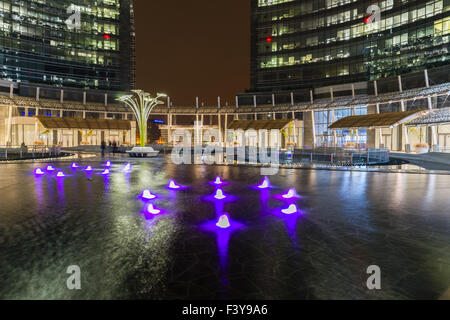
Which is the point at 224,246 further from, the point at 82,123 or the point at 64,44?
the point at 64,44

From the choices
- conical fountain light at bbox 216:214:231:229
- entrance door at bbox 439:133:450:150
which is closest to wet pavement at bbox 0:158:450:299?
conical fountain light at bbox 216:214:231:229

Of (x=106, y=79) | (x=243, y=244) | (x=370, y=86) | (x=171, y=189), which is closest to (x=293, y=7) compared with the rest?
(x=370, y=86)

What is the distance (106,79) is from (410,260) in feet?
242

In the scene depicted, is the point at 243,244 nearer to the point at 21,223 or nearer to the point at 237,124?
the point at 21,223

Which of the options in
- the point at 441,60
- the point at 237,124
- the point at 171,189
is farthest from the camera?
the point at 237,124

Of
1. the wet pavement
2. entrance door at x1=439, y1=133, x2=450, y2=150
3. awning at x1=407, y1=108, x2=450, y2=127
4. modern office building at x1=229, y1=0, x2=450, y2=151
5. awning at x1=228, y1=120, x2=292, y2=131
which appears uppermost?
modern office building at x1=229, y1=0, x2=450, y2=151

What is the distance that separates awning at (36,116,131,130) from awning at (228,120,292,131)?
20.0 meters

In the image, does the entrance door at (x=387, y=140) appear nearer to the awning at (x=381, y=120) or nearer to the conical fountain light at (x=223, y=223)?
the awning at (x=381, y=120)

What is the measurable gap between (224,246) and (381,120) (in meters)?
33.5

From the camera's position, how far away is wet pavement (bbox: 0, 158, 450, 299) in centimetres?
401

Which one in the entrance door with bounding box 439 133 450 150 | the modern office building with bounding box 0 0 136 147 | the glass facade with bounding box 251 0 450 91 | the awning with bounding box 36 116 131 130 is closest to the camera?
the entrance door with bounding box 439 133 450 150

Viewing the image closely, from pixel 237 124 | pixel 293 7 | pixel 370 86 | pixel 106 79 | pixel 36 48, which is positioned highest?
pixel 293 7

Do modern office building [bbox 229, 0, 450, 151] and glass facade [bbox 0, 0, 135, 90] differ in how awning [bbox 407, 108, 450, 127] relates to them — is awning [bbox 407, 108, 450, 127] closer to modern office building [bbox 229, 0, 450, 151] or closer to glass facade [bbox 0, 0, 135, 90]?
modern office building [bbox 229, 0, 450, 151]
